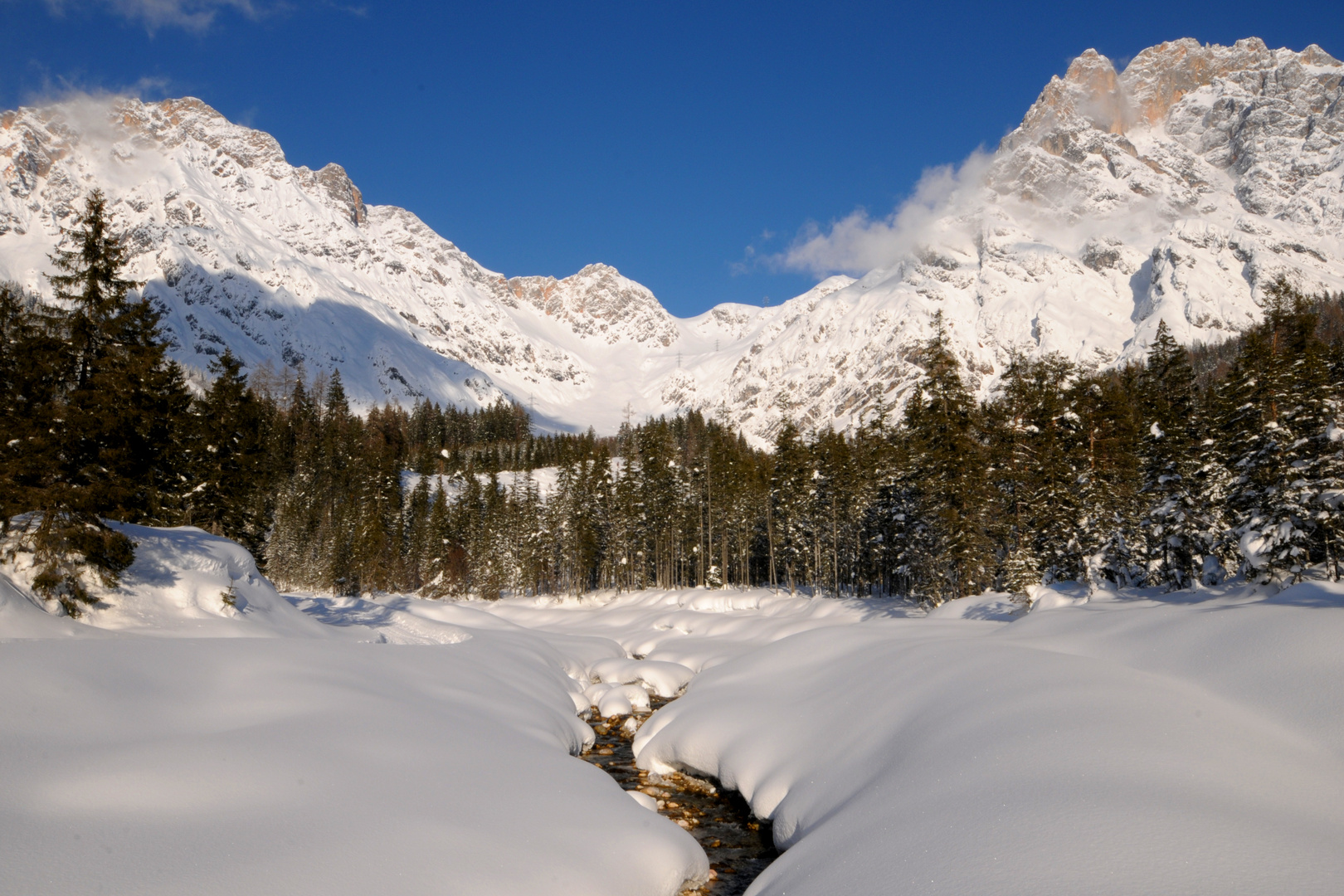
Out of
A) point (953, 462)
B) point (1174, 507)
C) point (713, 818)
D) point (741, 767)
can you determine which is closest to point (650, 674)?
point (741, 767)

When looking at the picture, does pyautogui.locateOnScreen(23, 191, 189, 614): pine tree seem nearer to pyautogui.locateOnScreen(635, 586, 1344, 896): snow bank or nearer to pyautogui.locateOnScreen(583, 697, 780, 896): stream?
pyautogui.locateOnScreen(583, 697, 780, 896): stream

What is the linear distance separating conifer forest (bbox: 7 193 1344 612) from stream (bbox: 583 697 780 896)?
13.7m

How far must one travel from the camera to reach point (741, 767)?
43.8 feet

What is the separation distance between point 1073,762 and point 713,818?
24.3 feet

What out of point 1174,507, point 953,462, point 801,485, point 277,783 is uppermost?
point 953,462

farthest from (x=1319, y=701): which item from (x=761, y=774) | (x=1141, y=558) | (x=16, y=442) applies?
(x=16, y=442)

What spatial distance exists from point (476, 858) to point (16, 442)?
643 inches

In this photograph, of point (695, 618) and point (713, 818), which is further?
point (695, 618)

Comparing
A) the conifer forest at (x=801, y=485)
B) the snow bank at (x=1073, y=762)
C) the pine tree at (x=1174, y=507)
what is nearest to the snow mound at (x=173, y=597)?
the conifer forest at (x=801, y=485)

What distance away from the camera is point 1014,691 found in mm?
9984

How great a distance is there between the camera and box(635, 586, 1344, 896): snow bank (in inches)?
210

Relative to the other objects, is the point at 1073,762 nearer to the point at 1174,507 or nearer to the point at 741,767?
the point at 741,767

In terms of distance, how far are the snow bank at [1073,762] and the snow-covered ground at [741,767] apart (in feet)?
0.13

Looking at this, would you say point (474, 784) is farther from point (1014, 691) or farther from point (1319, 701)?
point (1319, 701)
